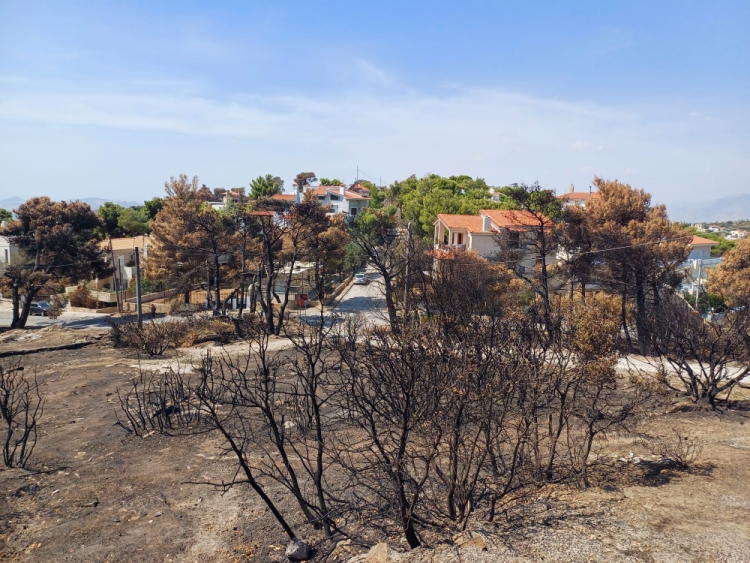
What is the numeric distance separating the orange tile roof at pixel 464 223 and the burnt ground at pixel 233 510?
92.4 feet

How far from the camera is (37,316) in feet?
117

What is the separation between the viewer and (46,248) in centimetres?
3092

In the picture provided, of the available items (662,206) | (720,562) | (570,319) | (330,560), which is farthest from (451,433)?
(662,206)

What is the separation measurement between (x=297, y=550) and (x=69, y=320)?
33.1m

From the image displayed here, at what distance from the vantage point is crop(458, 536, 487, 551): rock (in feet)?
18.7

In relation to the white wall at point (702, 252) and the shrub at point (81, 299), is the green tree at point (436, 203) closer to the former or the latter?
the white wall at point (702, 252)

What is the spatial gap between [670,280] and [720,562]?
21661mm

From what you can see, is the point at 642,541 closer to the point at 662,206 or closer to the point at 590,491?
the point at 590,491

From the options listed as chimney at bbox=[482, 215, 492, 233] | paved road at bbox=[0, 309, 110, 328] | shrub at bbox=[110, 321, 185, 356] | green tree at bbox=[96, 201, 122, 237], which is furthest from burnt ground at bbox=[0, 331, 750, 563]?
green tree at bbox=[96, 201, 122, 237]

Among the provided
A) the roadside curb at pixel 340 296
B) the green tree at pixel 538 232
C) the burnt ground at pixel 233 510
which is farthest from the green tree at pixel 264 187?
the burnt ground at pixel 233 510

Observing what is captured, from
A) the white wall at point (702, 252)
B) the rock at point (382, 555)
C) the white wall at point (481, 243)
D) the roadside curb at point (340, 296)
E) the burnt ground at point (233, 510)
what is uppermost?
the white wall at point (481, 243)

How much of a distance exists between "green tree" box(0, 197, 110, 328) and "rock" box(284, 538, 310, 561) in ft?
94.9

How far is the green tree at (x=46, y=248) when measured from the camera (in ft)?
97.2

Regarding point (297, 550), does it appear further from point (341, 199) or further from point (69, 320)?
point (341, 199)
